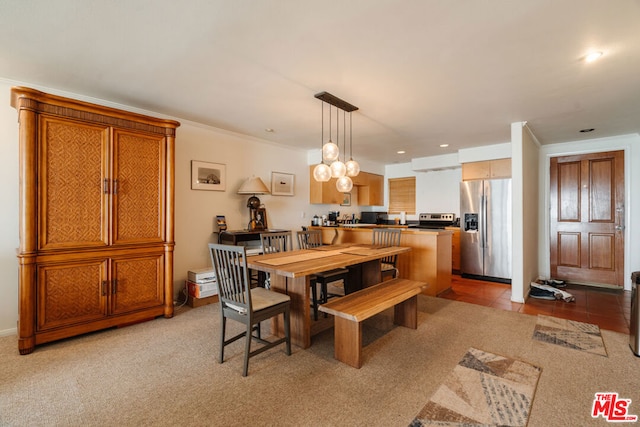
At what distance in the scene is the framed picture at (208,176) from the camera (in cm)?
409

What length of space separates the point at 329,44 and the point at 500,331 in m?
3.05

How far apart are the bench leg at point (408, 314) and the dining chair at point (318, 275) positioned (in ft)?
2.42

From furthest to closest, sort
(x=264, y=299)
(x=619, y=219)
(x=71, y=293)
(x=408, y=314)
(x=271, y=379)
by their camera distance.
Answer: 1. (x=619, y=219)
2. (x=408, y=314)
3. (x=71, y=293)
4. (x=264, y=299)
5. (x=271, y=379)

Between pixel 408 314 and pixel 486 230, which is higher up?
pixel 486 230

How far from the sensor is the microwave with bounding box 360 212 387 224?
7264mm

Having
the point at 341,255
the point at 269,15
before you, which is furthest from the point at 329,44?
the point at 341,255

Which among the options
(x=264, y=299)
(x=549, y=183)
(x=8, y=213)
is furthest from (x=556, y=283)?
(x=8, y=213)

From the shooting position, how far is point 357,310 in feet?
7.47

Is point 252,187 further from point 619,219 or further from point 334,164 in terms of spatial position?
point 619,219

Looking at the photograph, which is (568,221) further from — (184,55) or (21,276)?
(21,276)

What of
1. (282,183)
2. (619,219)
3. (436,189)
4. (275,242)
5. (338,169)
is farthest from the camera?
(436,189)

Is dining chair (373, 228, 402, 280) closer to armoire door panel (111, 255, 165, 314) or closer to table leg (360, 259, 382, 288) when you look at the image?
table leg (360, 259, 382, 288)

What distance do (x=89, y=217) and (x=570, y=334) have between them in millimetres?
4727

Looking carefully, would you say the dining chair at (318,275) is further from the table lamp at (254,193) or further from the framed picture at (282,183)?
the framed picture at (282,183)
